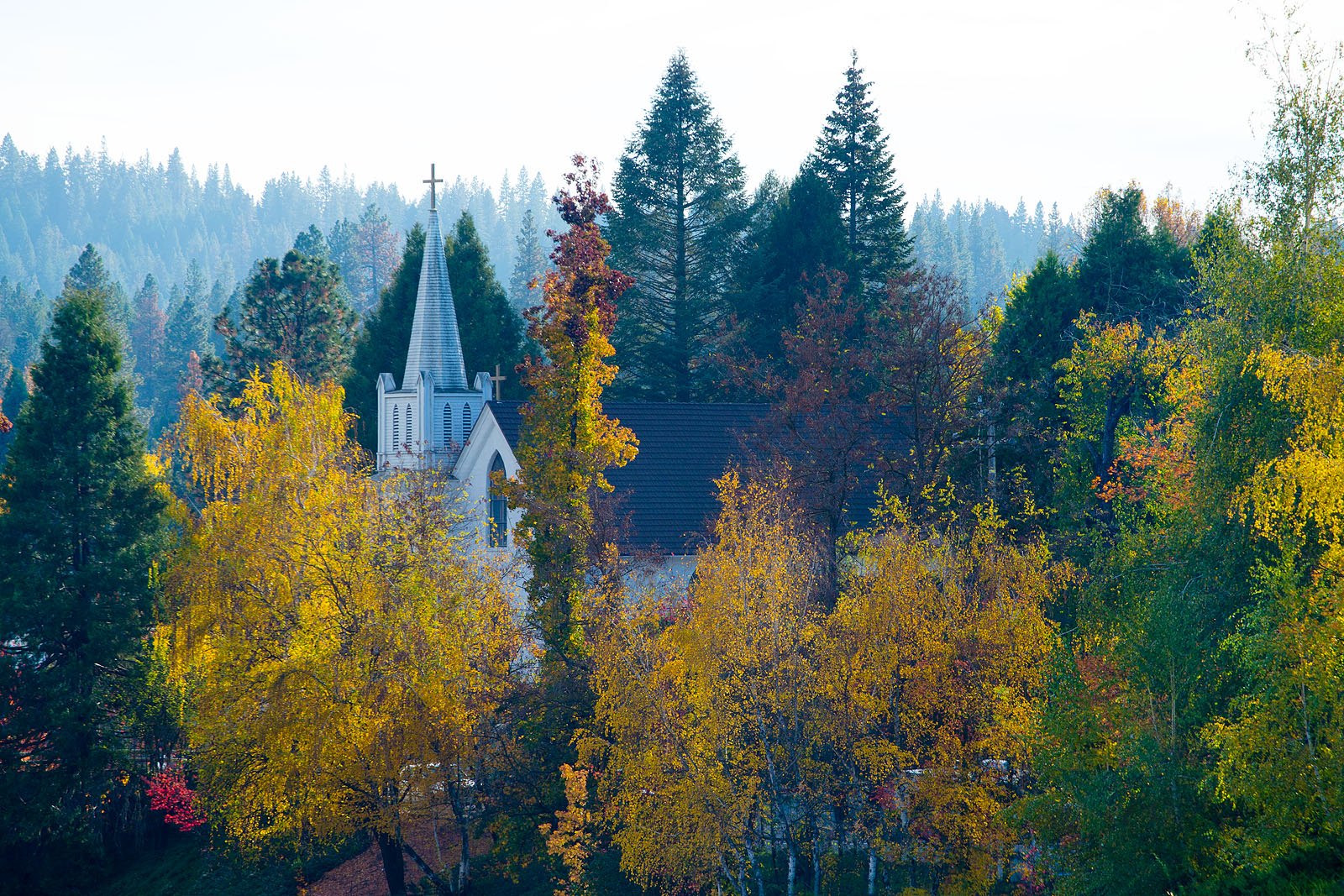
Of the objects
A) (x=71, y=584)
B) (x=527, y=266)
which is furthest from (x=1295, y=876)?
(x=527, y=266)

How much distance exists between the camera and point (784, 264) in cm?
4494

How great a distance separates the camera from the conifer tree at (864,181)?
45.8 metres

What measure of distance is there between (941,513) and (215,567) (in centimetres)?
1413

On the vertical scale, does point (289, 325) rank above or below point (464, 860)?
above

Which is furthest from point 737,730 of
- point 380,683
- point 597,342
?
point 597,342

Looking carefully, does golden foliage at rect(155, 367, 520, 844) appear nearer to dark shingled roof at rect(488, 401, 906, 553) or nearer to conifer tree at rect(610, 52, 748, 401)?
dark shingled roof at rect(488, 401, 906, 553)

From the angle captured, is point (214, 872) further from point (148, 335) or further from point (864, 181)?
point (148, 335)

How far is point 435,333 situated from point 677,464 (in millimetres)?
14392

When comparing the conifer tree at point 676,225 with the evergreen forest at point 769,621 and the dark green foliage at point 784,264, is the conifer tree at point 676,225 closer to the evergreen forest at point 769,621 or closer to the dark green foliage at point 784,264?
the dark green foliage at point 784,264

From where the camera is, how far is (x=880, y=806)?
54.6 ft

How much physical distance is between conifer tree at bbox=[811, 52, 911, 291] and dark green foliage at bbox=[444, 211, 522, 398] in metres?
15.1

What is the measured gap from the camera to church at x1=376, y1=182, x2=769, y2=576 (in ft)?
93.1

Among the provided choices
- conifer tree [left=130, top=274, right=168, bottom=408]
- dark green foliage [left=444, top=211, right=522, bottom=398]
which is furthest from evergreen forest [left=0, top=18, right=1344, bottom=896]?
conifer tree [left=130, top=274, right=168, bottom=408]

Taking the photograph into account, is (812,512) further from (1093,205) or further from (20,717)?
(1093,205)
